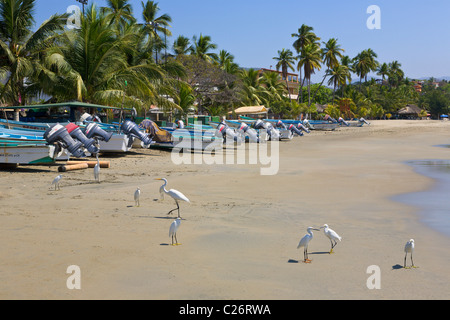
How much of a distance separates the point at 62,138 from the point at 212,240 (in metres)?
9.75

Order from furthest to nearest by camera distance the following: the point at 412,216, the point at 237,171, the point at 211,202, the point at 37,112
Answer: the point at 37,112
the point at 237,171
the point at 211,202
the point at 412,216

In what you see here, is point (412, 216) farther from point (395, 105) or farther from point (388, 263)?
point (395, 105)

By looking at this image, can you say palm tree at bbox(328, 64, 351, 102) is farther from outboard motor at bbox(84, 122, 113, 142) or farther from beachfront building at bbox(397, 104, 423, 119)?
outboard motor at bbox(84, 122, 113, 142)

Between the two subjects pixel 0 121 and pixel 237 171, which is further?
pixel 0 121

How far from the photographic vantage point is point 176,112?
37938 millimetres

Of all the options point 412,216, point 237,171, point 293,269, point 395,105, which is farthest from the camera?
point 395,105

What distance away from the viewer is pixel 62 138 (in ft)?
54.3

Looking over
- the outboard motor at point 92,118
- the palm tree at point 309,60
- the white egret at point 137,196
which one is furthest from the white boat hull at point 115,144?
the palm tree at point 309,60

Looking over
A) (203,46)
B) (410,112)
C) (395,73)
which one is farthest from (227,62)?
(395,73)

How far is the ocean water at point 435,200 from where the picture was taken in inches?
426
